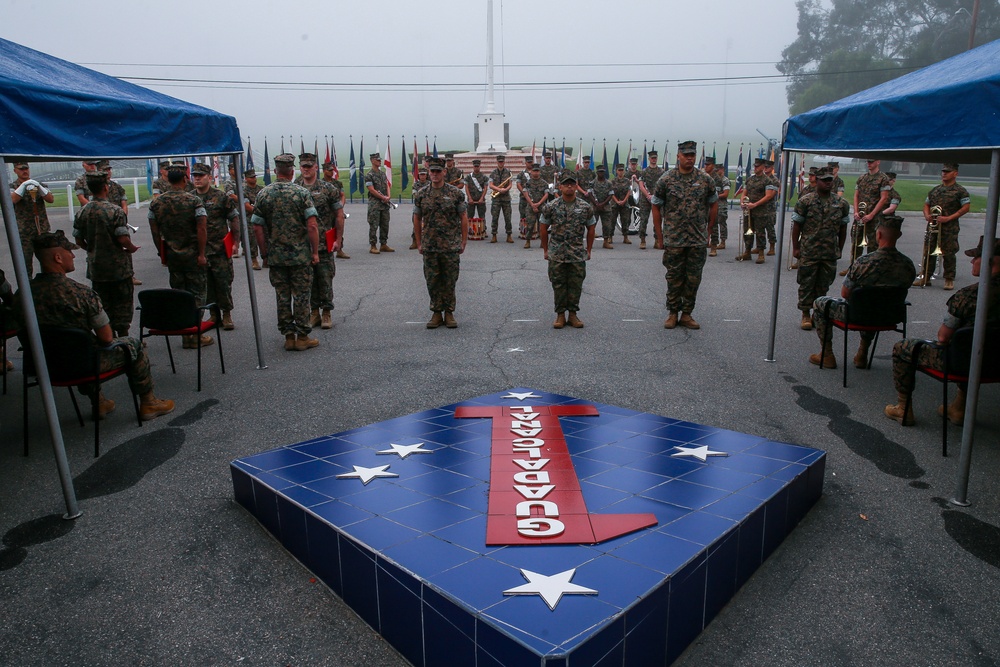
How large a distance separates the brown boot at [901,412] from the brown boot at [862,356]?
1.32m

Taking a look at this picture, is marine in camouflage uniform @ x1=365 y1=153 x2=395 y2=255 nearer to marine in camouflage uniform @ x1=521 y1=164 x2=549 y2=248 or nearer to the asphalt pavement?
marine in camouflage uniform @ x1=521 y1=164 x2=549 y2=248

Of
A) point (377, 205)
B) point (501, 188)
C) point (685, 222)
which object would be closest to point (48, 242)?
point (685, 222)

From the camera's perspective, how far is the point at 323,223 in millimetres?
8562

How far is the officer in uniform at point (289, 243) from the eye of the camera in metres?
7.52

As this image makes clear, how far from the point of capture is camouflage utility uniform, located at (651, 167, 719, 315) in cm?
829

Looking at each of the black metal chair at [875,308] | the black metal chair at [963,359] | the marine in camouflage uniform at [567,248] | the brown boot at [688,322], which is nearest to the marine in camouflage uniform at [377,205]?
the marine in camouflage uniform at [567,248]

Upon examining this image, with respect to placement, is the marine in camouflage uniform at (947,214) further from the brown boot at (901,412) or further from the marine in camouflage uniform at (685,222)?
the brown boot at (901,412)

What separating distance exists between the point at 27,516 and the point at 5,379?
293 cm

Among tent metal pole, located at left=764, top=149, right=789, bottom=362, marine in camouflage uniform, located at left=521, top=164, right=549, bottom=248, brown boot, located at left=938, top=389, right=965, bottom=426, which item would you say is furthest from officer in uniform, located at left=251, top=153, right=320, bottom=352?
marine in camouflage uniform, located at left=521, top=164, right=549, bottom=248

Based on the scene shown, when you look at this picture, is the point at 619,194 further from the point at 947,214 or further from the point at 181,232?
the point at 181,232

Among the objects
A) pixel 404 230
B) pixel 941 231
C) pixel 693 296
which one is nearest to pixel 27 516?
pixel 693 296

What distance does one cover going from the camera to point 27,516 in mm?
4141

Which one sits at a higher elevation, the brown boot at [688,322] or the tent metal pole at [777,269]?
the tent metal pole at [777,269]

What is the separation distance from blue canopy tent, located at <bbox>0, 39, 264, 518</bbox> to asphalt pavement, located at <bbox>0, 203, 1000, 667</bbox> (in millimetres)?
734
